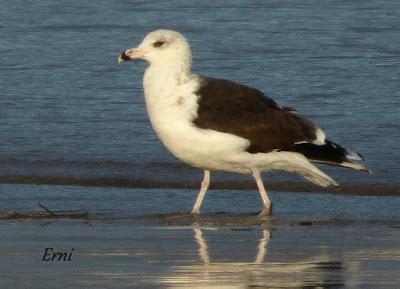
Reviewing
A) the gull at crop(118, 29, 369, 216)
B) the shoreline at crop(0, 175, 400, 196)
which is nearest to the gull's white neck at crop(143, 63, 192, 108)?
the gull at crop(118, 29, 369, 216)

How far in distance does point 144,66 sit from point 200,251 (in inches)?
291

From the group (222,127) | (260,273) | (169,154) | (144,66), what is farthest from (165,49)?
(144,66)

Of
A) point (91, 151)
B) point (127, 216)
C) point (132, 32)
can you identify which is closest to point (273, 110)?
point (127, 216)

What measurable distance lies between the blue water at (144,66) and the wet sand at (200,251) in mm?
2084

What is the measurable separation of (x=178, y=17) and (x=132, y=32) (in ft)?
2.91

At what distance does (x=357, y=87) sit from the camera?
13.4m

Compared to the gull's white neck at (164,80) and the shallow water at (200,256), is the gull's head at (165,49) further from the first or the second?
the shallow water at (200,256)

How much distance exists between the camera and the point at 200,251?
7.59 metres

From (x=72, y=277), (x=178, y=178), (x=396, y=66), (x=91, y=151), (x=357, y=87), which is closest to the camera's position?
(x=72, y=277)

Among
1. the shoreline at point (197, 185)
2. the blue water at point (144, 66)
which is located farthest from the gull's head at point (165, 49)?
the blue water at point (144, 66)

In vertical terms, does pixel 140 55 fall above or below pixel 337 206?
above

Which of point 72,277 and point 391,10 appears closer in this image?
point 72,277

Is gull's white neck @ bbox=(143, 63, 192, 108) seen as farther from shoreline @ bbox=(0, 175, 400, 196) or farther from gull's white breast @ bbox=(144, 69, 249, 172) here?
shoreline @ bbox=(0, 175, 400, 196)

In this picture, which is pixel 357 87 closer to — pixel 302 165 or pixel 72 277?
pixel 302 165
